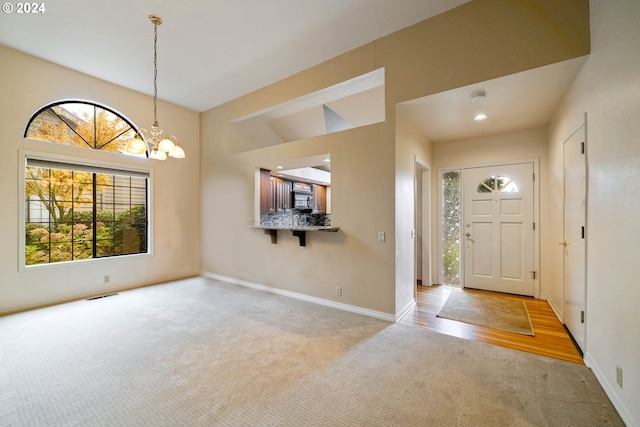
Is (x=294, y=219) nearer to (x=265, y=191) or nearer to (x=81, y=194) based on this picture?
(x=265, y=191)

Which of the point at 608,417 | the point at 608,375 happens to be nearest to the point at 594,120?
the point at 608,375

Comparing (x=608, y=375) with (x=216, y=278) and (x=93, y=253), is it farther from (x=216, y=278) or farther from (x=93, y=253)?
(x=93, y=253)

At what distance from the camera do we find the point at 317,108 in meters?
5.01

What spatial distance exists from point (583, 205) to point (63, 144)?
660cm

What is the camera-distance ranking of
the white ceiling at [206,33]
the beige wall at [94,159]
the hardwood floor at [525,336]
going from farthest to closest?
the beige wall at [94,159], the white ceiling at [206,33], the hardwood floor at [525,336]

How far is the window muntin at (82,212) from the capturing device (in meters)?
3.77

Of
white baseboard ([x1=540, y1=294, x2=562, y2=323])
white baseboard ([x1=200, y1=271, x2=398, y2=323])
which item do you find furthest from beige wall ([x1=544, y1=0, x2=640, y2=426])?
white baseboard ([x1=200, y1=271, x2=398, y2=323])

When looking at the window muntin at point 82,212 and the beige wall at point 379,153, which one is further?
the window muntin at point 82,212

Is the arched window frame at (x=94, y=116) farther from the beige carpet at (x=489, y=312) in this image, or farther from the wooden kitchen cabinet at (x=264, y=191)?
the beige carpet at (x=489, y=312)

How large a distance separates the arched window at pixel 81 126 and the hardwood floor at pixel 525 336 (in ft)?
18.1

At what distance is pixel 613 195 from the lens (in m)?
1.89

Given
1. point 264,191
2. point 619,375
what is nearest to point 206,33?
point 264,191

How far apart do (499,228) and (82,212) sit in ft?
22.4

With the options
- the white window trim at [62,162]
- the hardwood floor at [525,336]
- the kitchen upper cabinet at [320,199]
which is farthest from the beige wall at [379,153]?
the kitchen upper cabinet at [320,199]
